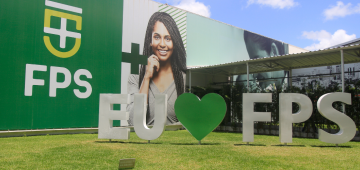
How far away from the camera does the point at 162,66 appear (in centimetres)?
1212

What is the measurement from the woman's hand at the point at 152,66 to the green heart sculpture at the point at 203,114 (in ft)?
15.4

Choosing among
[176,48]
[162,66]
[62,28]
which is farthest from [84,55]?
[176,48]

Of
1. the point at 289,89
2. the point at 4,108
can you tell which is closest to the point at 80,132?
the point at 4,108

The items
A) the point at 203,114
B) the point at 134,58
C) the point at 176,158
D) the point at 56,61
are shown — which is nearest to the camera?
the point at 176,158

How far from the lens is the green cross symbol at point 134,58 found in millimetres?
11095

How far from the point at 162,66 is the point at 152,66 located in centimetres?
51

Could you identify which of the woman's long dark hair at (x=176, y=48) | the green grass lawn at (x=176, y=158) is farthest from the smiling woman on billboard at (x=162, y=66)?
the green grass lawn at (x=176, y=158)

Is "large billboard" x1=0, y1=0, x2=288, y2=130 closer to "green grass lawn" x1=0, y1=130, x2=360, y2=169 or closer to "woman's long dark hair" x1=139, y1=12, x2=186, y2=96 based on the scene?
"woman's long dark hair" x1=139, y1=12, x2=186, y2=96

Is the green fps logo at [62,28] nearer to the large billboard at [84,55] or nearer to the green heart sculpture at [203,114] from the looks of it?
the large billboard at [84,55]

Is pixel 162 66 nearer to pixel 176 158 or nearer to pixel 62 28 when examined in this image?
pixel 62 28

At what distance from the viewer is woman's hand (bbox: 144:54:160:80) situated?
38.1ft

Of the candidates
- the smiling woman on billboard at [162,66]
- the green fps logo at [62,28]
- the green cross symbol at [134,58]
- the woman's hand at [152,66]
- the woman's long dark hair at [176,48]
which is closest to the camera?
the green fps logo at [62,28]

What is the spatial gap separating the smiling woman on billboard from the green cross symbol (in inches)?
8.2

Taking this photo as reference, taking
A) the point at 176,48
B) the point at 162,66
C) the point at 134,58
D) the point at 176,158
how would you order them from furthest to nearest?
1. the point at 176,48
2. the point at 162,66
3. the point at 134,58
4. the point at 176,158
